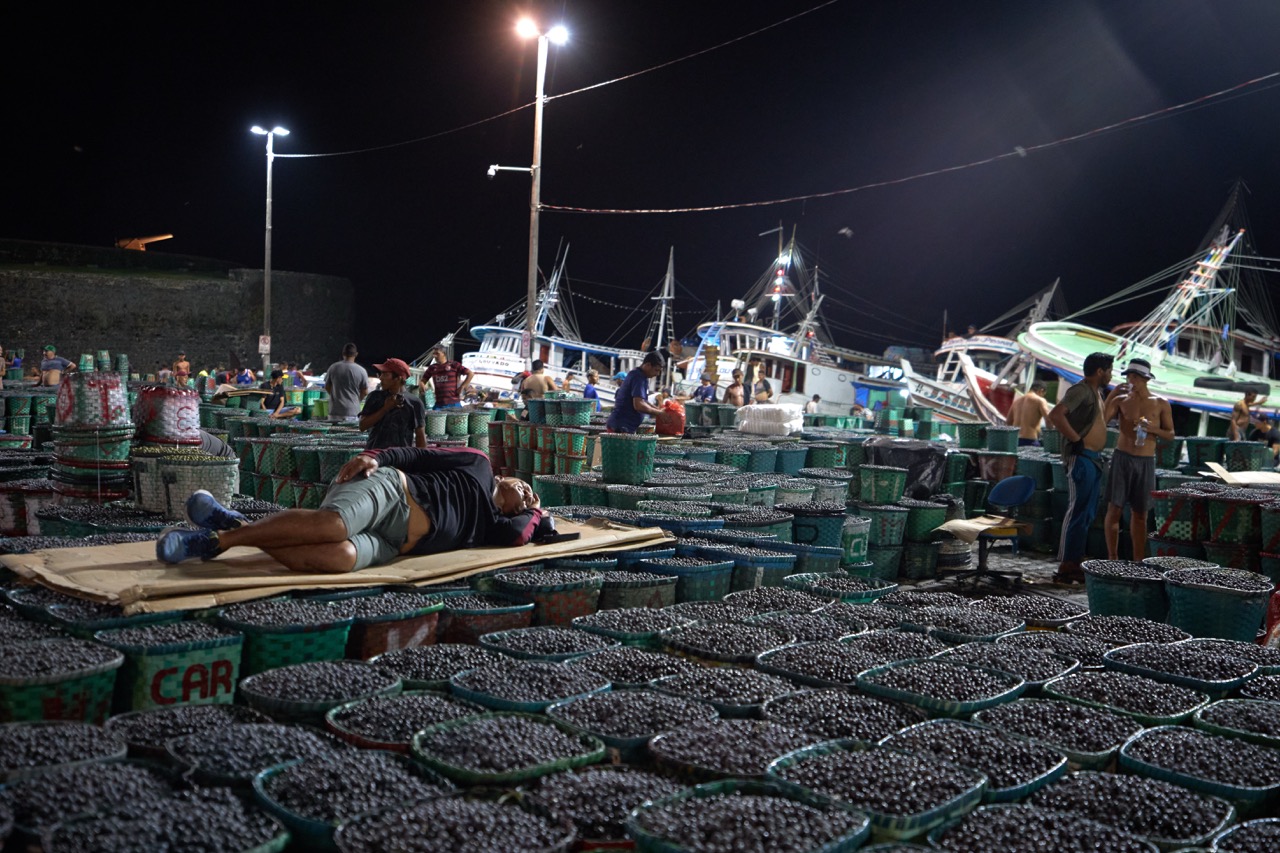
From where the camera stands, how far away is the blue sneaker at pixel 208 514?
3.88 metres

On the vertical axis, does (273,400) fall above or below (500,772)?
above

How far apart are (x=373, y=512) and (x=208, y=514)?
681 mm

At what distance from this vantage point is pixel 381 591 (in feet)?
11.9

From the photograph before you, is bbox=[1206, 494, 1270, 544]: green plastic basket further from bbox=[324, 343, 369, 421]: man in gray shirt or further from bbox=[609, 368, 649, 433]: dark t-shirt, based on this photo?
bbox=[324, 343, 369, 421]: man in gray shirt

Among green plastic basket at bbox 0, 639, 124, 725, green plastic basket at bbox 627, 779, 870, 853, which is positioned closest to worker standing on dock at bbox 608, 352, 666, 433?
green plastic basket at bbox 0, 639, 124, 725

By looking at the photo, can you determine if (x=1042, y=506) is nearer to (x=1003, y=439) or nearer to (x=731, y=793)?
(x=1003, y=439)

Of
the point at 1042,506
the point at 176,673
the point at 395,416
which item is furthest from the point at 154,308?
the point at 176,673

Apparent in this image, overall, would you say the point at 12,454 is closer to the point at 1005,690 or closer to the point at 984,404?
the point at 1005,690

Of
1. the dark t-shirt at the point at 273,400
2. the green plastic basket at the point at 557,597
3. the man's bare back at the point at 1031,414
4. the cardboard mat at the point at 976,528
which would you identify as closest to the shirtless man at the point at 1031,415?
the man's bare back at the point at 1031,414

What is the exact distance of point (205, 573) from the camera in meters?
3.47

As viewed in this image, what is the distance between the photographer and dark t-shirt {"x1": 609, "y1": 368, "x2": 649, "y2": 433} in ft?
25.1

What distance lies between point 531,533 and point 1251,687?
2927 millimetres

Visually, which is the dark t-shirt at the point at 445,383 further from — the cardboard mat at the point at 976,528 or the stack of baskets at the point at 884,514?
the cardboard mat at the point at 976,528

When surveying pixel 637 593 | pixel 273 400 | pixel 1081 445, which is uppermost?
pixel 273 400
